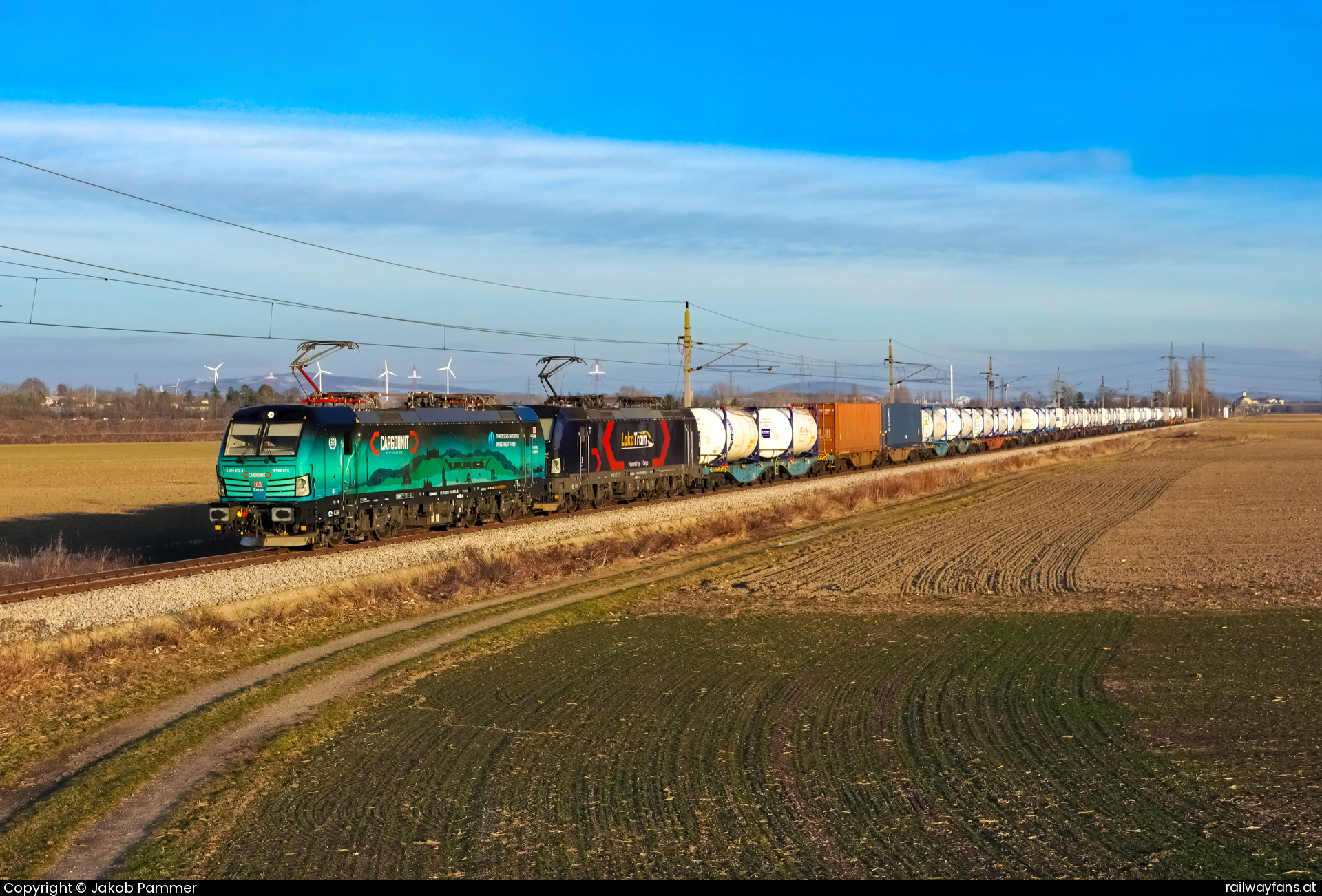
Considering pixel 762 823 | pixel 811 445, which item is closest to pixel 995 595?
pixel 762 823

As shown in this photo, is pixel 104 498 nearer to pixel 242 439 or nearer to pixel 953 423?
pixel 242 439

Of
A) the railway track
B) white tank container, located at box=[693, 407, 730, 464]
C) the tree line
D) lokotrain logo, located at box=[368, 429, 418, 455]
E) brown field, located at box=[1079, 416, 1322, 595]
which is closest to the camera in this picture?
Result: the railway track

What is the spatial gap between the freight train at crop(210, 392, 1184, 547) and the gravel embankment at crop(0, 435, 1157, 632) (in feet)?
4.25

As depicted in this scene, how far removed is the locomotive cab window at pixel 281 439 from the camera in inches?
1053

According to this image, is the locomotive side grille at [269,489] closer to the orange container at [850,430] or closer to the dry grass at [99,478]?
the dry grass at [99,478]

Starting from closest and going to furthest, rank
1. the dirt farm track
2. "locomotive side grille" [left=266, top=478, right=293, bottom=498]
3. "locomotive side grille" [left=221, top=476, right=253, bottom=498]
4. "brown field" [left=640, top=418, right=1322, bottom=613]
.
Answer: the dirt farm track
"brown field" [left=640, top=418, right=1322, bottom=613]
"locomotive side grille" [left=266, top=478, right=293, bottom=498]
"locomotive side grille" [left=221, top=476, right=253, bottom=498]

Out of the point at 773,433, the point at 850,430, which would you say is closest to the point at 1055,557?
the point at 773,433

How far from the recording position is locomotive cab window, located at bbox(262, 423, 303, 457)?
26.7 metres

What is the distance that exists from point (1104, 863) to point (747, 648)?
9.67 meters

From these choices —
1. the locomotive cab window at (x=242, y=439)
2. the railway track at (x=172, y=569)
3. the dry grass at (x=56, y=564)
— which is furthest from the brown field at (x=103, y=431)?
the locomotive cab window at (x=242, y=439)

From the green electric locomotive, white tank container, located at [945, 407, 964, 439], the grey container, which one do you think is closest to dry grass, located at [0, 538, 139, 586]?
the green electric locomotive

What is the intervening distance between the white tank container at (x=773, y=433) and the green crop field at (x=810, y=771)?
34.5m

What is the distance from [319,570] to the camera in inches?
981

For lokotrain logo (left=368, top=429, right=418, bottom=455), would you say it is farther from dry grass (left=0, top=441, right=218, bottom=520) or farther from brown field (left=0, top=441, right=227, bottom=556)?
dry grass (left=0, top=441, right=218, bottom=520)
